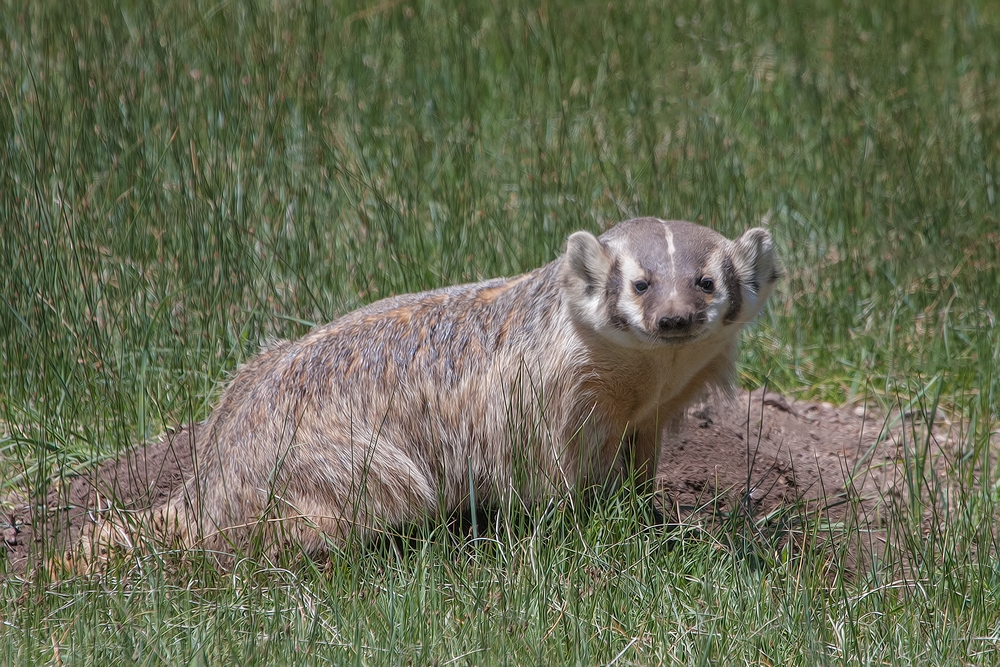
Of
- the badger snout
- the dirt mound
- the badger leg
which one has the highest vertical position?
the badger snout

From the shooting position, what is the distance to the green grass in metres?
2.71

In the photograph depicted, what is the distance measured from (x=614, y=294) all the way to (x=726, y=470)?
101 cm

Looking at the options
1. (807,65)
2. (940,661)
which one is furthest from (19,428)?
(807,65)

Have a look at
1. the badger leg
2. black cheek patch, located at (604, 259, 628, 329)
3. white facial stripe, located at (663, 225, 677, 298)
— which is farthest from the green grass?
white facial stripe, located at (663, 225, 677, 298)

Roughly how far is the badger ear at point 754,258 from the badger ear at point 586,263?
359 millimetres

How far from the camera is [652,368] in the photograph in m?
3.14

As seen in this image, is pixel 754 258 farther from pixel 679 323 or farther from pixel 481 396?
pixel 481 396

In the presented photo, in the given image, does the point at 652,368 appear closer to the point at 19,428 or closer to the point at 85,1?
the point at 19,428

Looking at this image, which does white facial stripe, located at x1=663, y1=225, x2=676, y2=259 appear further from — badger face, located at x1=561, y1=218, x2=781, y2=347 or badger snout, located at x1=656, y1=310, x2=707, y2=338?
badger snout, located at x1=656, y1=310, x2=707, y2=338

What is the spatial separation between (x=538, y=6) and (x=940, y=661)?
468 centimetres

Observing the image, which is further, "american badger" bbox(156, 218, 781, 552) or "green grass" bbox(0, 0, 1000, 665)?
"american badger" bbox(156, 218, 781, 552)

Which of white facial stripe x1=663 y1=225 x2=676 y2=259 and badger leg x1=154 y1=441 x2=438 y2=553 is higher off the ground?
white facial stripe x1=663 y1=225 x2=676 y2=259

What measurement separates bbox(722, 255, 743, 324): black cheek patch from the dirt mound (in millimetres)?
486

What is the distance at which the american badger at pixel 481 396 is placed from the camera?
9.94ft
